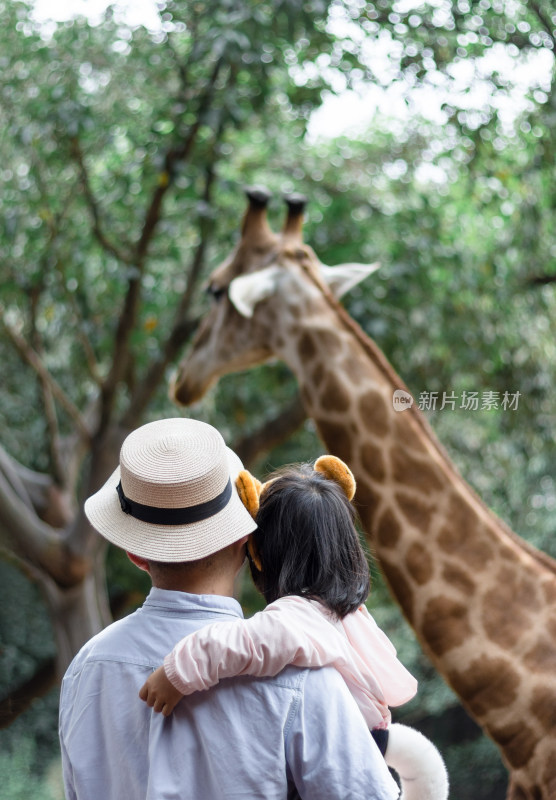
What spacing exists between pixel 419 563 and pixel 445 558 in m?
→ 0.08

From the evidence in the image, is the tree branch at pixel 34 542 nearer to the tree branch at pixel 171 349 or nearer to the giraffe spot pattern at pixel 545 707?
the tree branch at pixel 171 349

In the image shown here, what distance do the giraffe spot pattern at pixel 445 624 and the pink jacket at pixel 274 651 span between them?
130cm

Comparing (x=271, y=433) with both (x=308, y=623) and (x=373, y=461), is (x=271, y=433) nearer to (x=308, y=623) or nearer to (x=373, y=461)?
(x=373, y=461)

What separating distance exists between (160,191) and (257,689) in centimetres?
350

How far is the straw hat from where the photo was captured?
1.17 metres

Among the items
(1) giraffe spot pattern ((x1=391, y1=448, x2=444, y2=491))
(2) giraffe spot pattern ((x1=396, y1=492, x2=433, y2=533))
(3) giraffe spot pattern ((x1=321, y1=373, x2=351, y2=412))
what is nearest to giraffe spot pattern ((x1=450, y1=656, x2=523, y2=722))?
(2) giraffe spot pattern ((x1=396, y1=492, x2=433, y2=533))

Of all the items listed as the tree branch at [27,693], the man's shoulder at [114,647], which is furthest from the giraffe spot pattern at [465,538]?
the tree branch at [27,693]

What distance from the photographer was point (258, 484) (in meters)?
1.28

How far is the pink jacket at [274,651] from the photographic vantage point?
1.06 m

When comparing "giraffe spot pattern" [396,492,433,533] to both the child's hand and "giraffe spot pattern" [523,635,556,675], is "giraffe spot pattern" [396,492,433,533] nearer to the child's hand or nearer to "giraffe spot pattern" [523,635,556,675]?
"giraffe spot pattern" [523,635,556,675]

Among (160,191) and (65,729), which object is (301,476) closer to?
(65,729)

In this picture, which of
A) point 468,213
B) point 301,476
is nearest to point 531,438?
point 468,213

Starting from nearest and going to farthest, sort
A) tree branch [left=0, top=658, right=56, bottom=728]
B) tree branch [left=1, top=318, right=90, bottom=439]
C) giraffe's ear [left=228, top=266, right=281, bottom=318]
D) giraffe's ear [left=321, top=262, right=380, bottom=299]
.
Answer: giraffe's ear [left=228, top=266, right=281, bottom=318] → giraffe's ear [left=321, top=262, right=380, bottom=299] → tree branch [left=1, top=318, right=90, bottom=439] → tree branch [left=0, top=658, right=56, bottom=728]

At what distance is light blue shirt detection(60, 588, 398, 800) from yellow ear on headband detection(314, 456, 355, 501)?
0.25 m
